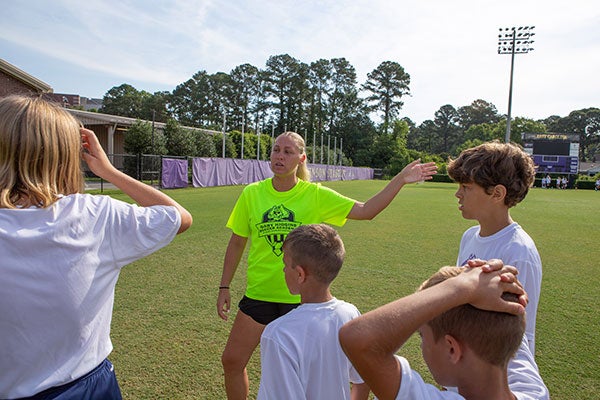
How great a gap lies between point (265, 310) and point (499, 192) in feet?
6.05

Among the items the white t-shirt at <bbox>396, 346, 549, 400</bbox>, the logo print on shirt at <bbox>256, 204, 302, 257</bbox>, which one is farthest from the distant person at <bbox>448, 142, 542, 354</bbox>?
the logo print on shirt at <bbox>256, 204, 302, 257</bbox>

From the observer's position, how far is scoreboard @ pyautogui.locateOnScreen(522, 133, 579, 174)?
56.1 m

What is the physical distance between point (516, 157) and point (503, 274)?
145cm

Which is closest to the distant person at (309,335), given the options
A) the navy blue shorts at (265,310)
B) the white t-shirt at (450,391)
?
the white t-shirt at (450,391)

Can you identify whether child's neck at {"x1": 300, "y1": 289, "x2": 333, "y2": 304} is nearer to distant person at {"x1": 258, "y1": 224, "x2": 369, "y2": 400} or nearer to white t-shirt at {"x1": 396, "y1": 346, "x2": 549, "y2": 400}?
distant person at {"x1": 258, "y1": 224, "x2": 369, "y2": 400}

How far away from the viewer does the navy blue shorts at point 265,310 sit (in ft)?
10.1

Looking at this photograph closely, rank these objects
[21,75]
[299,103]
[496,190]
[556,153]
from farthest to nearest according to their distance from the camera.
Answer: [299,103] < [556,153] < [21,75] < [496,190]

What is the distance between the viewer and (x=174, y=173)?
82.5ft

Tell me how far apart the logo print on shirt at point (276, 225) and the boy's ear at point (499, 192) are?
4.75 ft

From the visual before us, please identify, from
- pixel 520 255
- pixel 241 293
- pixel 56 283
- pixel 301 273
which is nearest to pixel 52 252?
pixel 56 283

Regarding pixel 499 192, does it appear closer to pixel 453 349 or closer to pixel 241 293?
pixel 453 349

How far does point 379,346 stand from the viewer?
115 centimetres

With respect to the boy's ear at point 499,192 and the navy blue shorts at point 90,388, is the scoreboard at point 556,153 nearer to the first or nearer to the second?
the boy's ear at point 499,192

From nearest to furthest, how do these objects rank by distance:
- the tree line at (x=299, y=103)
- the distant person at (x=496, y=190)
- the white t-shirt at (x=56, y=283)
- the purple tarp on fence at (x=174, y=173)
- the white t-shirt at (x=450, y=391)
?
the white t-shirt at (x=450, y=391)
the white t-shirt at (x=56, y=283)
the distant person at (x=496, y=190)
the purple tarp on fence at (x=174, y=173)
the tree line at (x=299, y=103)
